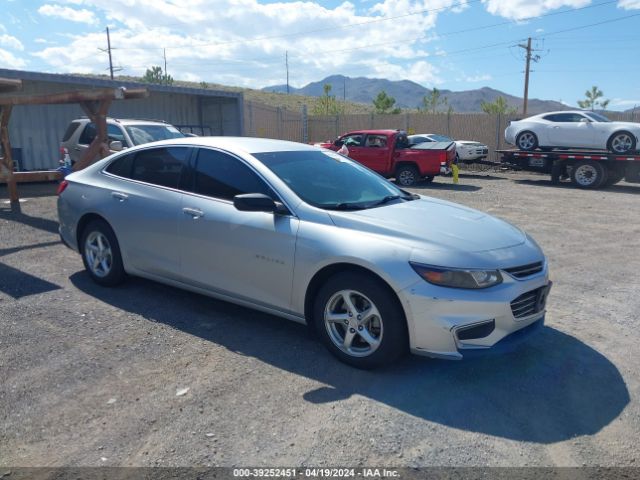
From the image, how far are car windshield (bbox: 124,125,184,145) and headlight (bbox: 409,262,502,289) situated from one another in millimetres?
9369

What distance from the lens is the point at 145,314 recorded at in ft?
16.9

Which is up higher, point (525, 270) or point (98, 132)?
point (98, 132)

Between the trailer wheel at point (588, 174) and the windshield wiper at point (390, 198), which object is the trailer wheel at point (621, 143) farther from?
the windshield wiper at point (390, 198)

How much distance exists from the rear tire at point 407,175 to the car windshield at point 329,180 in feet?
39.2

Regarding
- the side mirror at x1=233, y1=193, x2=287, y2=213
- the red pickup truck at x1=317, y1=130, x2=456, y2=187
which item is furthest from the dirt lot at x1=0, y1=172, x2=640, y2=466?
the red pickup truck at x1=317, y1=130, x2=456, y2=187

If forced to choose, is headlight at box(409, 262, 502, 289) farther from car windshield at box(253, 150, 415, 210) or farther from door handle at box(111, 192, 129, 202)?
door handle at box(111, 192, 129, 202)

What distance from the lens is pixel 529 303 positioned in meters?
4.00

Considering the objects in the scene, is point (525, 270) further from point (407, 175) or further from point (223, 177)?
point (407, 175)

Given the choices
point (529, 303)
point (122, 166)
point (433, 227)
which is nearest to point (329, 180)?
point (433, 227)

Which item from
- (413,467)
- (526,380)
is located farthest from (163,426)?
(526,380)

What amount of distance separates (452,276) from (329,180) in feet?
5.25

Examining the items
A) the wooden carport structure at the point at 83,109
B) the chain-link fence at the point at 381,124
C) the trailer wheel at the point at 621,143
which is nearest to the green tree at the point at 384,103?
the chain-link fence at the point at 381,124

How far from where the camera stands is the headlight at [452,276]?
12.1 feet

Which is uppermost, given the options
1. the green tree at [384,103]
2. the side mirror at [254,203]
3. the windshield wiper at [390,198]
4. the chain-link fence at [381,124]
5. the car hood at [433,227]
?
the green tree at [384,103]
